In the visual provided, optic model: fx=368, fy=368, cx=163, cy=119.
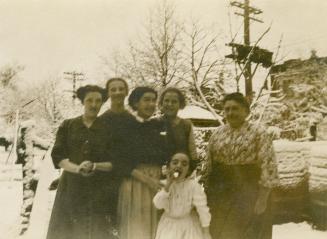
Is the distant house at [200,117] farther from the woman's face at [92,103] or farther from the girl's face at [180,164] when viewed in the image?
the woman's face at [92,103]

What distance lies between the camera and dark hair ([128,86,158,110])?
2.11 meters

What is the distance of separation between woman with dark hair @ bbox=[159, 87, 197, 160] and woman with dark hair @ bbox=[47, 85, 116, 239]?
36cm

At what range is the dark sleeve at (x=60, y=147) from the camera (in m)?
2.07

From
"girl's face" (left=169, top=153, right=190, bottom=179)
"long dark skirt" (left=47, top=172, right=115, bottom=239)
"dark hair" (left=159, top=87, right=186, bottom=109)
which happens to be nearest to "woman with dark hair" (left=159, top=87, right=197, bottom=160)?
"dark hair" (left=159, top=87, right=186, bottom=109)

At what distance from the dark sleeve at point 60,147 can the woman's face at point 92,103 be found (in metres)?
0.15

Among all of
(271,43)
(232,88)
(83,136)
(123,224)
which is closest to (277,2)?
(271,43)

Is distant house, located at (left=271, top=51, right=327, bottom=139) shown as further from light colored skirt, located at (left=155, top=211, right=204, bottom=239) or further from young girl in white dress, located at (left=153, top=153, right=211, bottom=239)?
light colored skirt, located at (left=155, top=211, right=204, bottom=239)

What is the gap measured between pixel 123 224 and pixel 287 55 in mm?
1777

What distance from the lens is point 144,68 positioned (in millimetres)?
2502

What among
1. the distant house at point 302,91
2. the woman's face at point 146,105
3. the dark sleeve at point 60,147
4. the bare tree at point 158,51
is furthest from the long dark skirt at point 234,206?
Result: the distant house at point 302,91

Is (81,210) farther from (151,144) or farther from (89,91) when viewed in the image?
(89,91)

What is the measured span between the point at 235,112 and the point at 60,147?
3.31 feet

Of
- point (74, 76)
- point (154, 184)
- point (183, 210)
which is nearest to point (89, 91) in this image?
point (74, 76)

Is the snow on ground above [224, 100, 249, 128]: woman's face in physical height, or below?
below
